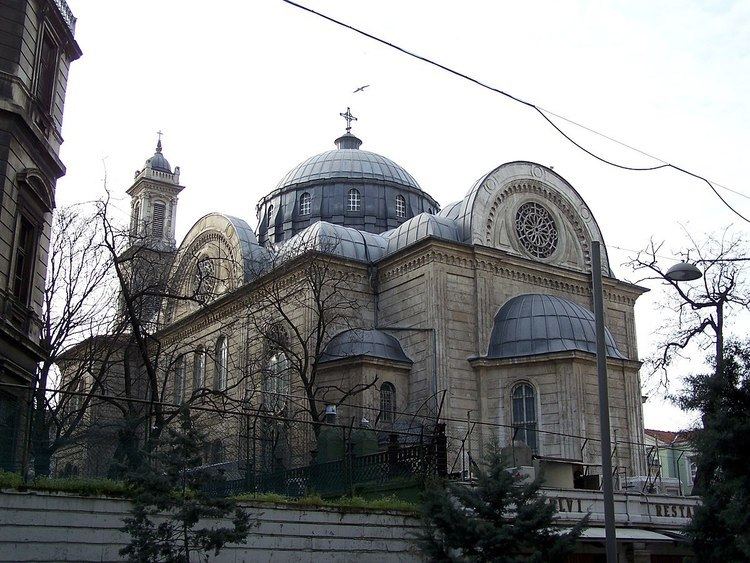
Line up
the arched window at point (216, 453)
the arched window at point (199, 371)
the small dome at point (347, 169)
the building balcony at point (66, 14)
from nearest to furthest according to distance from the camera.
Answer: the arched window at point (216, 453) < the building balcony at point (66, 14) < the arched window at point (199, 371) < the small dome at point (347, 169)

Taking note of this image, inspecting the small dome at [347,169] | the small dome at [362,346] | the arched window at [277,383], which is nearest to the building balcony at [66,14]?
the small dome at [362,346]

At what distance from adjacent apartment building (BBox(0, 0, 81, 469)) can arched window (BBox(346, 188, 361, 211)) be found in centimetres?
2532

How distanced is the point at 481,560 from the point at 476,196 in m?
22.0

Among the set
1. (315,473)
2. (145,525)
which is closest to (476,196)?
(315,473)

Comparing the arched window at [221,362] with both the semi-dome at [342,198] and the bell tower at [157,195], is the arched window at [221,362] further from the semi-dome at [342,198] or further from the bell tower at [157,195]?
the bell tower at [157,195]

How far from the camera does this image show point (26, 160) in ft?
60.5

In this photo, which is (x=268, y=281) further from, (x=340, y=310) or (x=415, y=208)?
(x=415, y=208)

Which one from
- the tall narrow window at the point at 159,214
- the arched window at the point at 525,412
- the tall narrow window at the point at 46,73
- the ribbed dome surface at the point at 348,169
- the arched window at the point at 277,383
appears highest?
the tall narrow window at the point at 159,214

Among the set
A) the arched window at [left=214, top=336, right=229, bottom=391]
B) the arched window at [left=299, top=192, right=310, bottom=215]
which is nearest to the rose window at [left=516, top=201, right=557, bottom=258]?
the arched window at [left=299, top=192, right=310, bottom=215]

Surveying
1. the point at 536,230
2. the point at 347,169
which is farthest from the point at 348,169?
the point at 536,230

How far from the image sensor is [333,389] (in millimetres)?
32469

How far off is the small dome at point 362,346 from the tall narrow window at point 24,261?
1450cm

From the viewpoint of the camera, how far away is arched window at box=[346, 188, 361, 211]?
45.5 meters

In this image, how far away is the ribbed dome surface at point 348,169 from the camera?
153 feet
